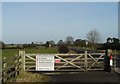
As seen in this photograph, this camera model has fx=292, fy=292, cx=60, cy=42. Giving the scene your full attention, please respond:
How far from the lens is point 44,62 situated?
1883 cm

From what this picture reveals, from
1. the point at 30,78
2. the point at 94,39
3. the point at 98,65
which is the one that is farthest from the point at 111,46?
the point at 30,78

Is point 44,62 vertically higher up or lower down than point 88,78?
higher up

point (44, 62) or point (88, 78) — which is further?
point (44, 62)

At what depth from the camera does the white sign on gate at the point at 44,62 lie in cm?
1873

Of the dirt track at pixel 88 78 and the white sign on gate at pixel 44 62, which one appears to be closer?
the dirt track at pixel 88 78

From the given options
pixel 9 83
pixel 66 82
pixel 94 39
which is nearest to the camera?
pixel 9 83

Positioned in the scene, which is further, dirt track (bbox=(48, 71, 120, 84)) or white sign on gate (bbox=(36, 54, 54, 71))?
white sign on gate (bbox=(36, 54, 54, 71))

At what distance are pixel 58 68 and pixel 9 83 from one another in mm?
6696

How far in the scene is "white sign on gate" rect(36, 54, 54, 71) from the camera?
61.5 ft

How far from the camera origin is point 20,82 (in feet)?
46.1

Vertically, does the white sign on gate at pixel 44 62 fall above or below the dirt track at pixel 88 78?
above

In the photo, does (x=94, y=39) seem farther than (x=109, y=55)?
Yes

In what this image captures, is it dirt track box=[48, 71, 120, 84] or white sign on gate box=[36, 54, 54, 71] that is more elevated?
white sign on gate box=[36, 54, 54, 71]

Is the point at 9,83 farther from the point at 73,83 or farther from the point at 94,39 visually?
the point at 94,39
